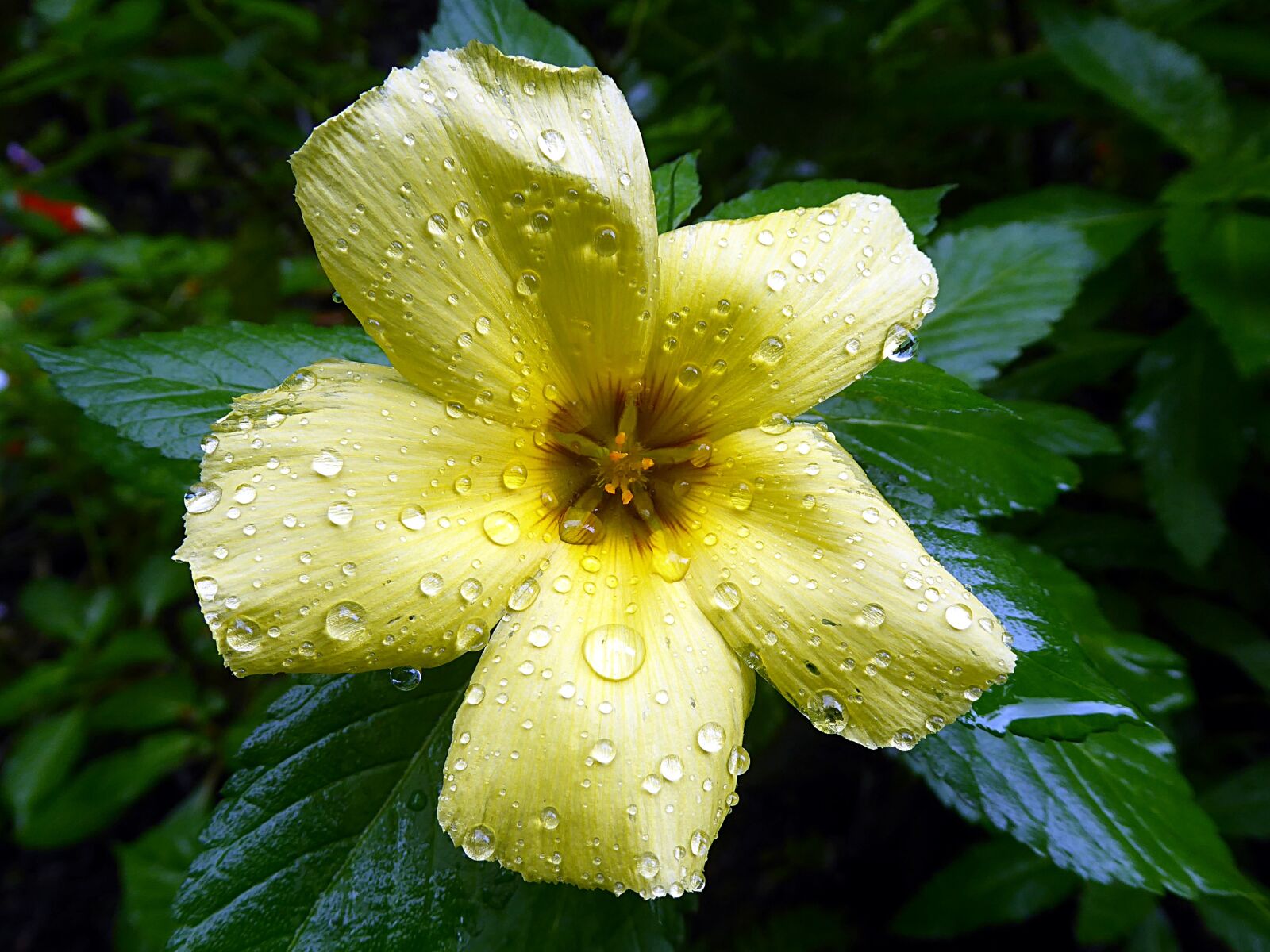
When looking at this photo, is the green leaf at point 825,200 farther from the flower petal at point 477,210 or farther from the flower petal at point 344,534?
the flower petal at point 344,534

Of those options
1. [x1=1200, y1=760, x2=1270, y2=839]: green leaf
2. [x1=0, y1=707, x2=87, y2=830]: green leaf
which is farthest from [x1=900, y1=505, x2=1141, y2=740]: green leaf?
[x1=0, y1=707, x2=87, y2=830]: green leaf

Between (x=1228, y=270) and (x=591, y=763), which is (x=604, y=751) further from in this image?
(x=1228, y=270)

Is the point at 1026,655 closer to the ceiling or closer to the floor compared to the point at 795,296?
closer to the floor

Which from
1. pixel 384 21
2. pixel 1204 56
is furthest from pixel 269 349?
pixel 384 21

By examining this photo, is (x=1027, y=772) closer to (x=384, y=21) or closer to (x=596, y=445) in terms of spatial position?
(x=596, y=445)

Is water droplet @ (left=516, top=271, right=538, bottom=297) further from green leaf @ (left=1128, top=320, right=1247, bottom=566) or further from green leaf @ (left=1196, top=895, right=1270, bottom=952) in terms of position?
green leaf @ (left=1196, top=895, right=1270, bottom=952)

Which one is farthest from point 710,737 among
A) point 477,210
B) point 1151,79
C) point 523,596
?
point 1151,79

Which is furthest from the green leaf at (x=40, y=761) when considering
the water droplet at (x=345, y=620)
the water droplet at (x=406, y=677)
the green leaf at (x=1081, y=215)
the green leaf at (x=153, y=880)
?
the green leaf at (x=1081, y=215)
